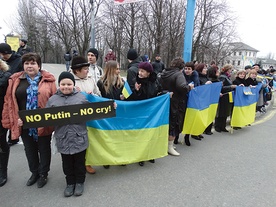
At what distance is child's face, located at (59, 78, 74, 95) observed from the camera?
2.63 meters

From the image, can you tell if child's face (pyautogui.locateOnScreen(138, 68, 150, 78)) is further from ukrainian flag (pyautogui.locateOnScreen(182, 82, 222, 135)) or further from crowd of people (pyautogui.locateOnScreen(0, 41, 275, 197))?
ukrainian flag (pyautogui.locateOnScreen(182, 82, 222, 135))

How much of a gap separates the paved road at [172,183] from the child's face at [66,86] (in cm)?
137

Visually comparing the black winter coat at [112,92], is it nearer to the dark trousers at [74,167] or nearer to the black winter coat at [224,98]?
the dark trousers at [74,167]

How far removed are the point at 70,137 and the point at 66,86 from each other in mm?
646

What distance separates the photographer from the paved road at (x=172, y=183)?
2691mm

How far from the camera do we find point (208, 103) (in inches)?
194

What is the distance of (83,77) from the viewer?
324 cm

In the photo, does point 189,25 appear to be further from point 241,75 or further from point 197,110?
point 197,110

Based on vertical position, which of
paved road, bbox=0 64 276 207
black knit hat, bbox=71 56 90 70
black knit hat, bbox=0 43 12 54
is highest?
black knit hat, bbox=0 43 12 54

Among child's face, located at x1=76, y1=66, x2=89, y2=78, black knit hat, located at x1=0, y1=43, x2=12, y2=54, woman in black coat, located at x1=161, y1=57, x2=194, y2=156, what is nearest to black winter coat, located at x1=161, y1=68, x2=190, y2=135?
woman in black coat, located at x1=161, y1=57, x2=194, y2=156

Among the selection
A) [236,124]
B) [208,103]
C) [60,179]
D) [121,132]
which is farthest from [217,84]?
[60,179]

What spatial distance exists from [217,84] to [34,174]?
429 cm

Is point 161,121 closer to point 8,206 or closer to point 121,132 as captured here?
point 121,132

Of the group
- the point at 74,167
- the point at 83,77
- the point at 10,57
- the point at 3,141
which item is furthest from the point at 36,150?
the point at 10,57
